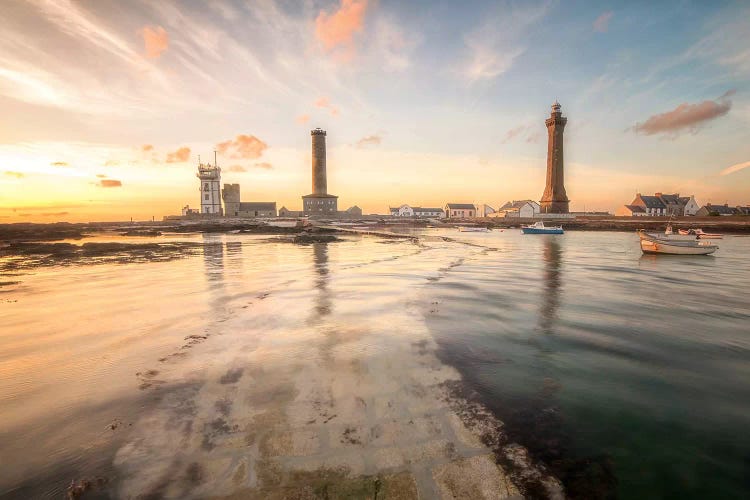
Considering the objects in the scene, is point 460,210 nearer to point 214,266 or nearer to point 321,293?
point 214,266

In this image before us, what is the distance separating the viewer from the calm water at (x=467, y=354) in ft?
14.0

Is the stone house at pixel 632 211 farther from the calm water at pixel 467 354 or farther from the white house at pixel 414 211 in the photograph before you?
the calm water at pixel 467 354

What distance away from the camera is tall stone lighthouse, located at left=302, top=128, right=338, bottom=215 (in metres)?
91.2

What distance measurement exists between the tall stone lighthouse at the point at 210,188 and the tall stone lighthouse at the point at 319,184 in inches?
1187

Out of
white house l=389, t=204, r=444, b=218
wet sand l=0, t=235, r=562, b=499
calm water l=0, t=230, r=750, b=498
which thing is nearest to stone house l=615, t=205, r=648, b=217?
white house l=389, t=204, r=444, b=218

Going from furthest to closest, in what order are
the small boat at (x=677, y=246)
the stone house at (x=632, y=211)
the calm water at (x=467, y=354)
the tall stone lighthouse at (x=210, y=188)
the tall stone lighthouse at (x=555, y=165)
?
the tall stone lighthouse at (x=210, y=188) → the stone house at (x=632, y=211) → the tall stone lighthouse at (x=555, y=165) → the small boat at (x=677, y=246) → the calm water at (x=467, y=354)

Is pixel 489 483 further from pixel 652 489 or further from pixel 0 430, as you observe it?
pixel 0 430

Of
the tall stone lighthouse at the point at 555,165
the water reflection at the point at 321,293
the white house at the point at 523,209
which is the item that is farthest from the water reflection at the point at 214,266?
the white house at the point at 523,209

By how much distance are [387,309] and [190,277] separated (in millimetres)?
11842

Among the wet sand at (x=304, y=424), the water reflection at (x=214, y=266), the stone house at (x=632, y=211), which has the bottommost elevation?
the wet sand at (x=304, y=424)

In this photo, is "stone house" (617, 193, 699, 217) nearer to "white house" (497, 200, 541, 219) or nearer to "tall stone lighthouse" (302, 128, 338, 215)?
"white house" (497, 200, 541, 219)

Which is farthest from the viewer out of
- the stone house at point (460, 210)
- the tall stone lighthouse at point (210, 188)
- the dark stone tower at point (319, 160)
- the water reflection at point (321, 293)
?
the stone house at point (460, 210)

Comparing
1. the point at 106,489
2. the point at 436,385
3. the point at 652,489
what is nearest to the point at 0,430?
the point at 106,489

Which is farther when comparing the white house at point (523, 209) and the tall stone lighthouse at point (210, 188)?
the white house at point (523, 209)
